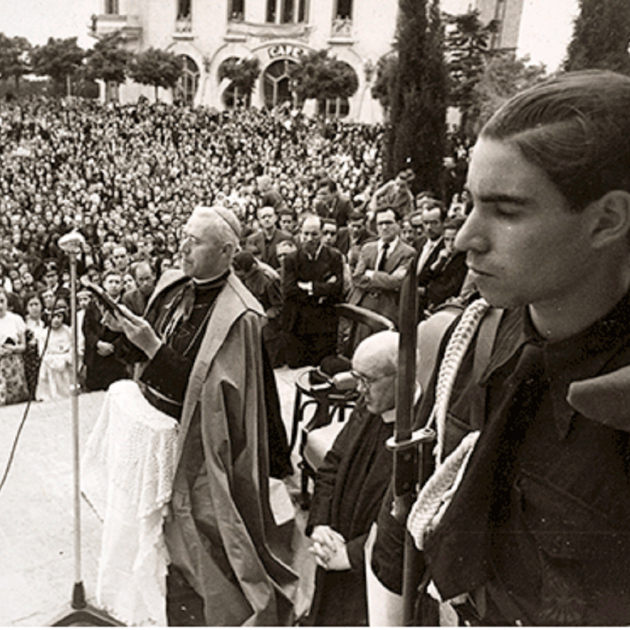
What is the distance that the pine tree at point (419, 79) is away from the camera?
3361 millimetres

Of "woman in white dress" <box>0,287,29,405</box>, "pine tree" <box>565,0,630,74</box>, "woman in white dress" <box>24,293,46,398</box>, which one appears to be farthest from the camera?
"woman in white dress" <box>24,293,46,398</box>

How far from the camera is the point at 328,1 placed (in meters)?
4.70

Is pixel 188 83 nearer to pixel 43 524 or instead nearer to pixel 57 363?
pixel 57 363

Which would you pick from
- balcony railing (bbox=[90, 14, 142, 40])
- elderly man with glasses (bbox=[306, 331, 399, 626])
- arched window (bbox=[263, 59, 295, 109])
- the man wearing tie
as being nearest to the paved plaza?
elderly man with glasses (bbox=[306, 331, 399, 626])

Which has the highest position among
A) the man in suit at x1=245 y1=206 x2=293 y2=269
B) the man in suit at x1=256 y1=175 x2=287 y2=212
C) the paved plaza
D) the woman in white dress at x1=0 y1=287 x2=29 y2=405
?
the man in suit at x1=256 y1=175 x2=287 y2=212

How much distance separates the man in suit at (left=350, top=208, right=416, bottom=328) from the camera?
3.61 m

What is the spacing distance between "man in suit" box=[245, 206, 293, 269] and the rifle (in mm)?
4030

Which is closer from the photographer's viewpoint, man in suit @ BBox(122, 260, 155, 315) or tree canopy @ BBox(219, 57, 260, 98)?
man in suit @ BBox(122, 260, 155, 315)

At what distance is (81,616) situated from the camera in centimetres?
225

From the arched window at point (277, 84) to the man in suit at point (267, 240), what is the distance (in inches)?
40.1

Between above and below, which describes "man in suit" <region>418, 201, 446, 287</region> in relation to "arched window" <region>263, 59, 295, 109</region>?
below

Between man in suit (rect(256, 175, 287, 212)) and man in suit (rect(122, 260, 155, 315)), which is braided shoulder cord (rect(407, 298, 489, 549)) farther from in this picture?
man in suit (rect(256, 175, 287, 212))

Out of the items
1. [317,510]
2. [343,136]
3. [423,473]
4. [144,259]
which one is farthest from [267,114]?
[423,473]

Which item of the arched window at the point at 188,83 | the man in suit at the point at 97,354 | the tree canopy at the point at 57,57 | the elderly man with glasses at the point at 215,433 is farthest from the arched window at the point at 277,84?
the elderly man with glasses at the point at 215,433
